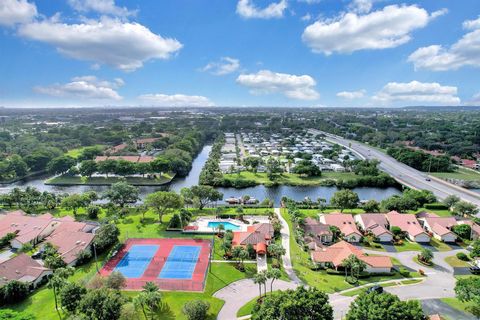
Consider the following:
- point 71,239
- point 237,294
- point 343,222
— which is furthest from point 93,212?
point 343,222

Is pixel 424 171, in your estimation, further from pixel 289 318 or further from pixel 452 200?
pixel 289 318

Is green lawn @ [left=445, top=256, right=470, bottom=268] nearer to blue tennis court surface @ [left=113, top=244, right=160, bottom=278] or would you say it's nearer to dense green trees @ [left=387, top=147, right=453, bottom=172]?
blue tennis court surface @ [left=113, top=244, right=160, bottom=278]

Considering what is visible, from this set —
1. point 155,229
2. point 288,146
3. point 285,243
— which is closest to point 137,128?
point 288,146

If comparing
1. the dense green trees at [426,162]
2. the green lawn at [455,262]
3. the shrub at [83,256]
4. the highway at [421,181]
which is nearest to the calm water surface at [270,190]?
the highway at [421,181]

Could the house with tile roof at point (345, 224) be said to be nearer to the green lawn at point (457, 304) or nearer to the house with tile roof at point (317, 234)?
the house with tile roof at point (317, 234)

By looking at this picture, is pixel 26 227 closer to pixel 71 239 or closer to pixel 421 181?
pixel 71 239

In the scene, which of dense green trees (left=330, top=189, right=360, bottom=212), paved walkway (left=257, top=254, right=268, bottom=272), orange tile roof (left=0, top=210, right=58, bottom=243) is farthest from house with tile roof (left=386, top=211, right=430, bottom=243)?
orange tile roof (left=0, top=210, right=58, bottom=243)
